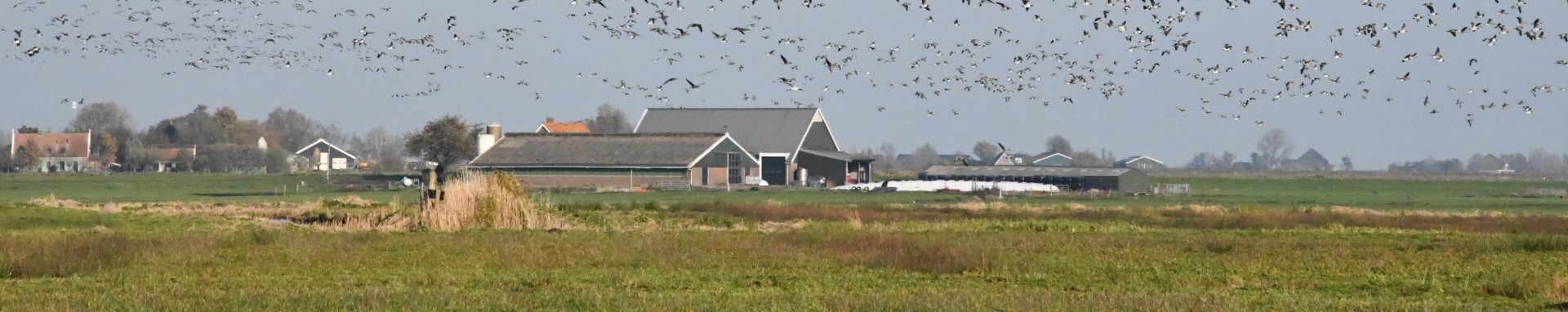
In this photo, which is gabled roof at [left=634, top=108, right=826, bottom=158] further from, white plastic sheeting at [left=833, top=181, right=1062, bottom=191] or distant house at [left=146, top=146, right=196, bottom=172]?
distant house at [left=146, top=146, right=196, bottom=172]

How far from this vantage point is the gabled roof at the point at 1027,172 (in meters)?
101

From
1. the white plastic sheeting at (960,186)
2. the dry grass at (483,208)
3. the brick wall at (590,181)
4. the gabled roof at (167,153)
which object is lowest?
the dry grass at (483,208)

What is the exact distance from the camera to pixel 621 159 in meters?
101

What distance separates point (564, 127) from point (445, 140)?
1511 centimetres

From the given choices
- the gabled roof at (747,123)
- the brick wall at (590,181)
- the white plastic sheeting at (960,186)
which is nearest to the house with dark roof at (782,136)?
the gabled roof at (747,123)

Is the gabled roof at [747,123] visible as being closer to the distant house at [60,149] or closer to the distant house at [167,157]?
the distant house at [167,157]

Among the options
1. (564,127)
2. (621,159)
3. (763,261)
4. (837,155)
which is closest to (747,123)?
(837,155)

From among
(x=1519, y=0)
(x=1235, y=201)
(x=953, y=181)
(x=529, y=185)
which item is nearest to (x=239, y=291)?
(x=1519, y=0)

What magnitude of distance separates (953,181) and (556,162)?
25088mm

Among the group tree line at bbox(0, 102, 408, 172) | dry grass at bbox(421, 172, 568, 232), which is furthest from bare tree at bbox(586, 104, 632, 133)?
dry grass at bbox(421, 172, 568, 232)

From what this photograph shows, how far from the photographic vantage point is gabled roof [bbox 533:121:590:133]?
5044 inches

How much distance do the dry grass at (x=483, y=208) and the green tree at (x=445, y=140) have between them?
82.0 metres

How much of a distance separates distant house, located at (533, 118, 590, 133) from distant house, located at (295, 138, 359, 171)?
115ft

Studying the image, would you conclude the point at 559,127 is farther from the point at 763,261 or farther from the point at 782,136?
the point at 763,261
